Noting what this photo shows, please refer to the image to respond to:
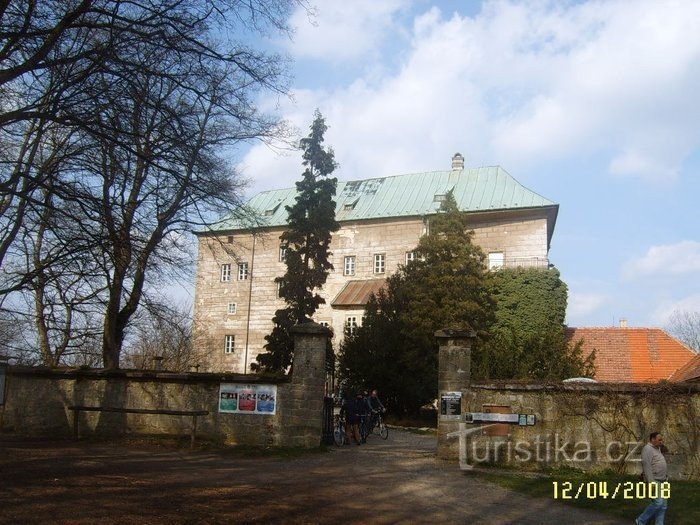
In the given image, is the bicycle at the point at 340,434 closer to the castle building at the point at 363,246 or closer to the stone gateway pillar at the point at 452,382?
the stone gateway pillar at the point at 452,382

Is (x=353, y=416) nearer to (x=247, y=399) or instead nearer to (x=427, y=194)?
(x=247, y=399)

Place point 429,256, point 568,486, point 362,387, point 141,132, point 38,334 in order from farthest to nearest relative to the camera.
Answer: point 429,256 → point 362,387 → point 38,334 → point 568,486 → point 141,132

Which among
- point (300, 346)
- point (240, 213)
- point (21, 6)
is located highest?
point (21, 6)

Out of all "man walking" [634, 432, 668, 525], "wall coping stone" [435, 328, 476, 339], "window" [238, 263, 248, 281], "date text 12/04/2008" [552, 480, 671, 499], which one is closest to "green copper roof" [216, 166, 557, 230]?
"window" [238, 263, 248, 281]

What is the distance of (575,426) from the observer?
48.4 feet

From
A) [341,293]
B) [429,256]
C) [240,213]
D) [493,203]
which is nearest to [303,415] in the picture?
[240,213]

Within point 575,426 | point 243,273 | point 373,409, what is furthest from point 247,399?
point 243,273

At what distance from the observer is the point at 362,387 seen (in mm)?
31125

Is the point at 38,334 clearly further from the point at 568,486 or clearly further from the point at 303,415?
the point at 568,486

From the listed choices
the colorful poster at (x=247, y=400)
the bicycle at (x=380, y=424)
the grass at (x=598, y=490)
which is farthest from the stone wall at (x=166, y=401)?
the bicycle at (x=380, y=424)

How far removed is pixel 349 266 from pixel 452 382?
3687 cm

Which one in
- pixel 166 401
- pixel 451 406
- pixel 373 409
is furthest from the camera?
pixel 373 409

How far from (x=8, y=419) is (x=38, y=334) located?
4.07 meters

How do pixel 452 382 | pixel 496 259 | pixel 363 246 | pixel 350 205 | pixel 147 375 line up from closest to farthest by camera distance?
pixel 452 382, pixel 147 375, pixel 496 259, pixel 363 246, pixel 350 205
